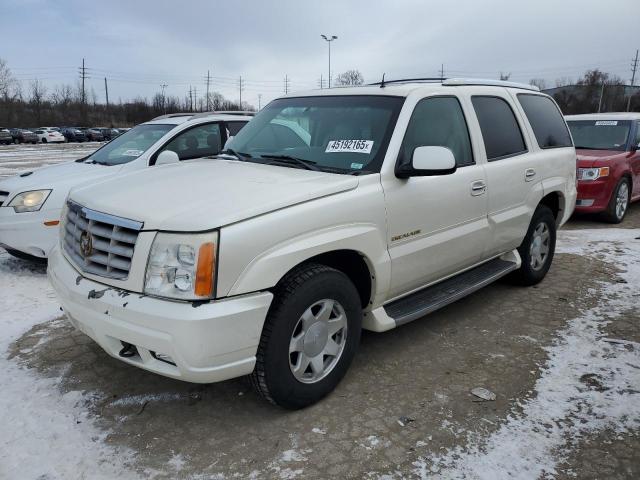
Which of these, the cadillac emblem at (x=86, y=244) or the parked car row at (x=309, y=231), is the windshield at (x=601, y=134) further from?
the cadillac emblem at (x=86, y=244)

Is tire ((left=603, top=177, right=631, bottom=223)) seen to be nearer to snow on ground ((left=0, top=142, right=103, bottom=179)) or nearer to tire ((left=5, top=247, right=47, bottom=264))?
tire ((left=5, top=247, right=47, bottom=264))

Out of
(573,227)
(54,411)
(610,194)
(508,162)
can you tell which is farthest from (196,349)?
(610,194)

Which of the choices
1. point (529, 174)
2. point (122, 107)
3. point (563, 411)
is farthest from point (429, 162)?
point (122, 107)

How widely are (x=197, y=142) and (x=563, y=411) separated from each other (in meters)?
5.09

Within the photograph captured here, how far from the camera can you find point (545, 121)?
5191mm

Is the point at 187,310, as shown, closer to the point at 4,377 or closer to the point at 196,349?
the point at 196,349

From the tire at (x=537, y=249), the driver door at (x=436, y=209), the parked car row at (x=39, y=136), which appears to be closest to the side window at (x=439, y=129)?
the driver door at (x=436, y=209)

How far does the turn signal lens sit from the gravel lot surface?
3.01 ft

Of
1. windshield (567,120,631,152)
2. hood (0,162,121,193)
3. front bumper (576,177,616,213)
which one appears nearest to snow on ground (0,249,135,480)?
hood (0,162,121,193)

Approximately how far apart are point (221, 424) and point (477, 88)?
3328mm

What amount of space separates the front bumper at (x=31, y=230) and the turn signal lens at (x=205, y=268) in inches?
140

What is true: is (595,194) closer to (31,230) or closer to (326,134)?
(326,134)

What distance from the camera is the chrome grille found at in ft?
8.73

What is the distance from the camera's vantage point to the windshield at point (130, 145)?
245 inches
